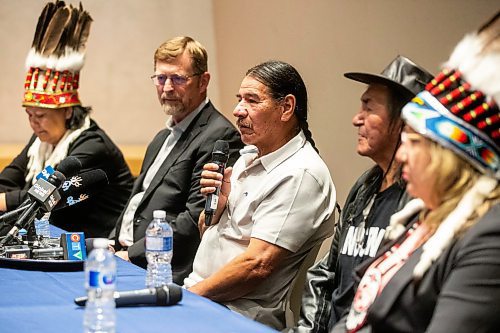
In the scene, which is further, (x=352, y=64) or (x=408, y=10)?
(x=352, y=64)

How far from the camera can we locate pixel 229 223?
3.10m

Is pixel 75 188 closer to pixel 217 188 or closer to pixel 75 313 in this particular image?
pixel 217 188

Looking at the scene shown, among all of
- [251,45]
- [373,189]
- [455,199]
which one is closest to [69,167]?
[373,189]

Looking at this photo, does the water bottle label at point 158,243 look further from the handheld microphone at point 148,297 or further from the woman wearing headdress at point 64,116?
the woman wearing headdress at point 64,116

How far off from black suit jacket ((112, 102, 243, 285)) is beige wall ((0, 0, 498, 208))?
0.66 metres

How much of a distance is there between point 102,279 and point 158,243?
71cm

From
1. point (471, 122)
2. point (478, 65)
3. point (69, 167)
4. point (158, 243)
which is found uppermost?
point (478, 65)

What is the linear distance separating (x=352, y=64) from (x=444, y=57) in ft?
2.06

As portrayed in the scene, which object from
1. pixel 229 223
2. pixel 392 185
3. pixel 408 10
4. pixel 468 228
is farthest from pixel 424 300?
pixel 408 10

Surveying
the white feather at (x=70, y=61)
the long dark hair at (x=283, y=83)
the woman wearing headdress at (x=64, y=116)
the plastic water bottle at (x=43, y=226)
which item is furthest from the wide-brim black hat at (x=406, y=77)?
the white feather at (x=70, y=61)

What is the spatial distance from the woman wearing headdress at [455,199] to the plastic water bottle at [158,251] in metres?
0.89

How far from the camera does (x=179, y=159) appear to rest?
146 inches

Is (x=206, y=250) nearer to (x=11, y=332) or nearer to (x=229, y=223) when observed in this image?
(x=229, y=223)

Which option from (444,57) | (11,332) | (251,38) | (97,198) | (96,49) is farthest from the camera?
(96,49)
